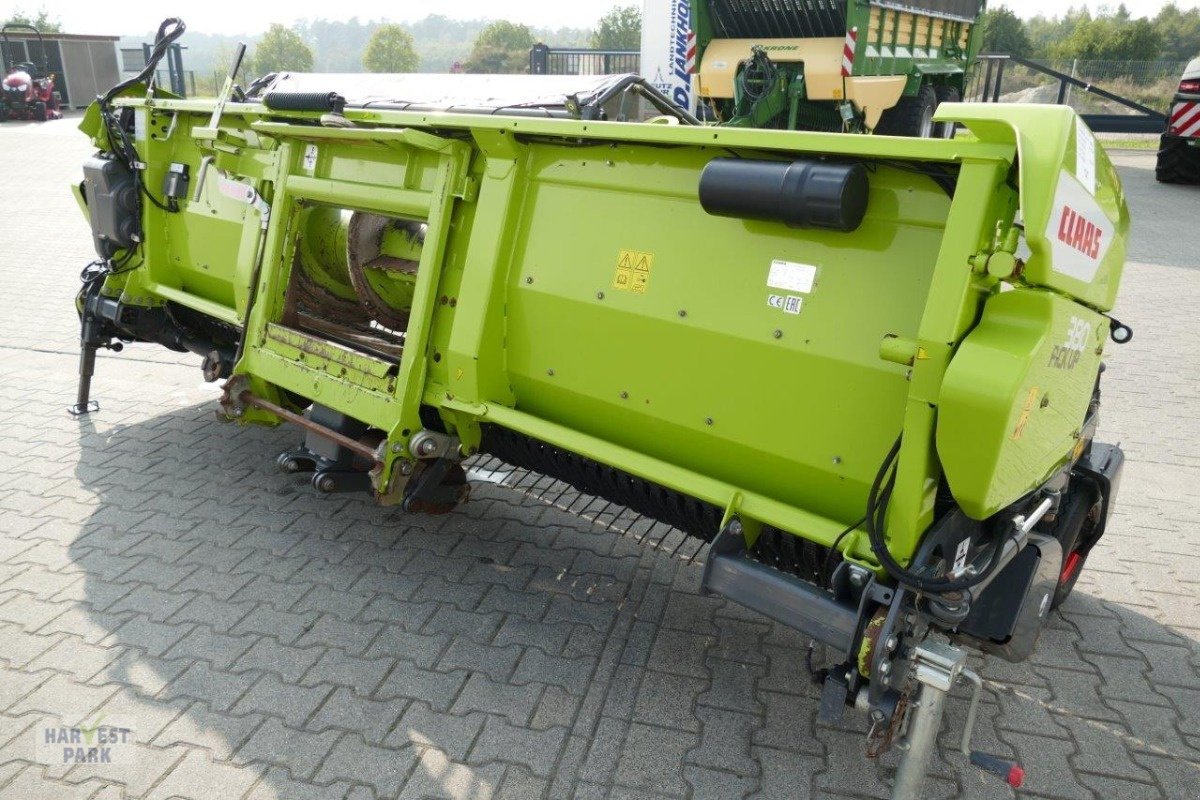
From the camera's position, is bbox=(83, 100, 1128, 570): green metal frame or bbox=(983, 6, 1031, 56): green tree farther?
bbox=(983, 6, 1031, 56): green tree

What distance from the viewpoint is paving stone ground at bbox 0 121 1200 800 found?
91.9 inches

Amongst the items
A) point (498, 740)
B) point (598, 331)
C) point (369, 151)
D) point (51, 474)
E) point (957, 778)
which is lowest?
point (51, 474)

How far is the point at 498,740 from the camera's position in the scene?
2424mm

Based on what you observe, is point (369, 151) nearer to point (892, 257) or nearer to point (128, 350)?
point (892, 257)

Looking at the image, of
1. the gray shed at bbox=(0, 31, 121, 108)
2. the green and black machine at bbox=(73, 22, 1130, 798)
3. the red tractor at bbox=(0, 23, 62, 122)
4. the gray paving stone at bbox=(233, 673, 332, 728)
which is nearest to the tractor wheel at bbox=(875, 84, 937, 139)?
the green and black machine at bbox=(73, 22, 1130, 798)

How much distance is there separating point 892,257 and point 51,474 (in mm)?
3743

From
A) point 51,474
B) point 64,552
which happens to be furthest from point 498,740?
point 51,474

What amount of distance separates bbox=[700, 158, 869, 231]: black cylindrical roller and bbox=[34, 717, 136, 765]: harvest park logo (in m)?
2.11

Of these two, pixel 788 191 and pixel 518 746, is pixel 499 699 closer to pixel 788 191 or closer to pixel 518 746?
pixel 518 746

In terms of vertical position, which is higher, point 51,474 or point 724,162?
point 724,162

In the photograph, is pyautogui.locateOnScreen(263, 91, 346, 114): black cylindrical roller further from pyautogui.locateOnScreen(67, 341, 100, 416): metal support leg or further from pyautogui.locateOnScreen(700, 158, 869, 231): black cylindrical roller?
pyautogui.locateOnScreen(67, 341, 100, 416): metal support leg

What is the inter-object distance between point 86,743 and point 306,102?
84.4 inches

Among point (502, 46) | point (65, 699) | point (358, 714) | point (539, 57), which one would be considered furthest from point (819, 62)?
point (502, 46)

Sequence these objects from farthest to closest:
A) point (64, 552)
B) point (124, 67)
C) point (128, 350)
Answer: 1. point (124, 67)
2. point (128, 350)
3. point (64, 552)
